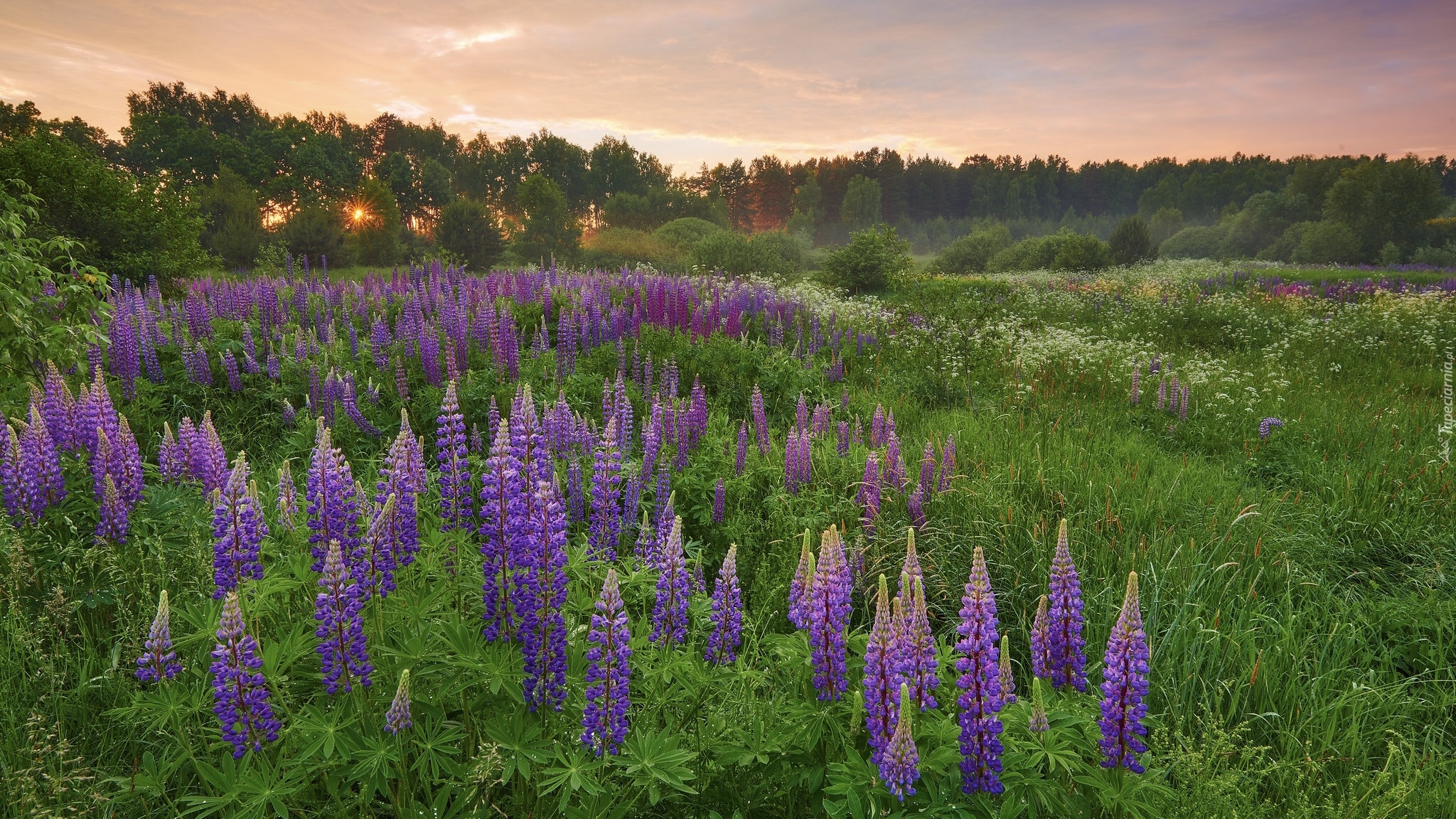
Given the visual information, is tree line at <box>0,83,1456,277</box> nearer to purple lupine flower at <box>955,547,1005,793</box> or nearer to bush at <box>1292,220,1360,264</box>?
bush at <box>1292,220,1360,264</box>

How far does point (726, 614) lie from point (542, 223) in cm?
4534

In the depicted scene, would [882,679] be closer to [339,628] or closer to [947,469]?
[339,628]

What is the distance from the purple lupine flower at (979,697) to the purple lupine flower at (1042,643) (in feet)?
1.40

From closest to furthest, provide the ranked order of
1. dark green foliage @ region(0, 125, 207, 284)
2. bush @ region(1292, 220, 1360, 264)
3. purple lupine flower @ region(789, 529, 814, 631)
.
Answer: purple lupine flower @ region(789, 529, 814, 631) → dark green foliage @ region(0, 125, 207, 284) → bush @ region(1292, 220, 1360, 264)

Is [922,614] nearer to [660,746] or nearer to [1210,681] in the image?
[660,746]

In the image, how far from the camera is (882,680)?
77.1 inches

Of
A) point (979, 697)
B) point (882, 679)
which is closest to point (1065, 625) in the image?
point (979, 697)

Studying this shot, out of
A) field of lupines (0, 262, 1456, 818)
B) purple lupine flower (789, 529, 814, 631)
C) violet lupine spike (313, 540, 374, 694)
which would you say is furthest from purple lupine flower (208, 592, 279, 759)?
purple lupine flower (789, 529, 814, 631)

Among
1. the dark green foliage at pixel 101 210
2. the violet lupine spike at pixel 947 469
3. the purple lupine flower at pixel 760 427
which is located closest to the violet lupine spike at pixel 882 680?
the violet lupine spike at pixel 947 469

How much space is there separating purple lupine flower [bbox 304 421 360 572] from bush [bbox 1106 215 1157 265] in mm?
42727

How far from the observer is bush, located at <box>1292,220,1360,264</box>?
39562 millimetres

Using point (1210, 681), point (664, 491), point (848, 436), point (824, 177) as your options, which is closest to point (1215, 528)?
point (1210, 681)

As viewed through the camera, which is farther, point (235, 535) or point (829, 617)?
point (235, 535)

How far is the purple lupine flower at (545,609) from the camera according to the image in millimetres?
2080
